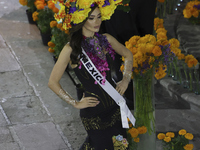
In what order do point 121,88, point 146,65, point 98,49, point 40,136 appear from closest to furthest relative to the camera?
Answer: 1. point 98,49
2. point 121,88
3. point 146,65
4. point 40,136

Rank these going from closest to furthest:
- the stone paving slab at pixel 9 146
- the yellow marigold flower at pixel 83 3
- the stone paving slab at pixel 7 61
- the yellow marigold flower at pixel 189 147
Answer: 1. the yellow marigold flower at pixel 83 3
2. the yellow marigold flower at pixel 189 147
3. the stone paving slab at pixel 9 146
4. the stone paving slab at pixel 7 61

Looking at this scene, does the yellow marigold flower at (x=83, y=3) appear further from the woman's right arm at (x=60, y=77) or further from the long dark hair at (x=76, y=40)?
the woman's right arm at (x=60, y=77)

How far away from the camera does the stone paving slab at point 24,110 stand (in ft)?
18.8

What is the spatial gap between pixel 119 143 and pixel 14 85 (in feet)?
9.84

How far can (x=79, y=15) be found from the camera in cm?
354

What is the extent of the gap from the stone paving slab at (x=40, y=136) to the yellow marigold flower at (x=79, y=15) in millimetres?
2068

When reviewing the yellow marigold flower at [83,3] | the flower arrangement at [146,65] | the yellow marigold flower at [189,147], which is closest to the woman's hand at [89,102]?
the flower arrangement at [146,65]

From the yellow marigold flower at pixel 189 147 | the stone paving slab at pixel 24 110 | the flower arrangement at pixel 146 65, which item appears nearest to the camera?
the flower arrangement at pixel 146 65

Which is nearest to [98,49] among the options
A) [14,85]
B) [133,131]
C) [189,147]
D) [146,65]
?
[146,65]

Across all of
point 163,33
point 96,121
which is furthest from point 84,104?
point 163,33

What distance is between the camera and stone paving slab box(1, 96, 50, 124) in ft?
18.8

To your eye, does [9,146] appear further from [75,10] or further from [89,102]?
[75,10]

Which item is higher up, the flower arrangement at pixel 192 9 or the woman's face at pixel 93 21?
the woman's face at pixel 93 21

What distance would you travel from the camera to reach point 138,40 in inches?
169
